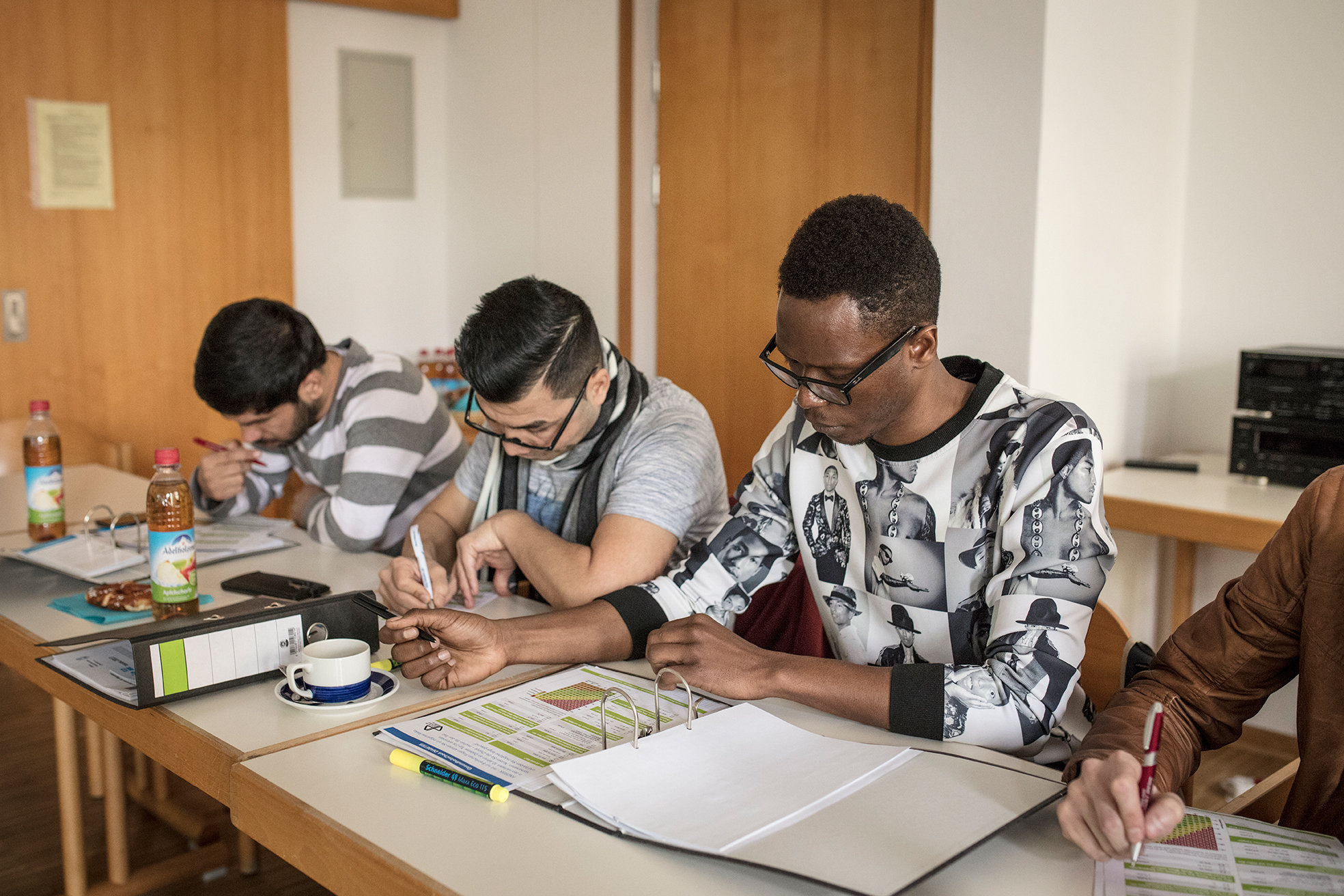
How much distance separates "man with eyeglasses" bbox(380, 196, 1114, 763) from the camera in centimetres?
127

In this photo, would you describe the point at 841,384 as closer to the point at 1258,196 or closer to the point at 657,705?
the point at 657,705

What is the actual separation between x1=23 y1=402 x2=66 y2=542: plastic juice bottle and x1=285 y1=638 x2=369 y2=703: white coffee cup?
1.15m

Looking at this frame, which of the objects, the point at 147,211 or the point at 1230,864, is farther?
the point at 147,211

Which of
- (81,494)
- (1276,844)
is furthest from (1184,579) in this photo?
(81,494)

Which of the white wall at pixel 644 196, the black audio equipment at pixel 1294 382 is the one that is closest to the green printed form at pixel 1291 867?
the black audio equipment at pixel 1294 382

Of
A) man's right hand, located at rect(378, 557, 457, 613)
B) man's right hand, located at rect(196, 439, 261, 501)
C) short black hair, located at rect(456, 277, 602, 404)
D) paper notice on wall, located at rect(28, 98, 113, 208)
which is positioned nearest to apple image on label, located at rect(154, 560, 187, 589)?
man's right hand, located at rect(378, 557, 457, 613)

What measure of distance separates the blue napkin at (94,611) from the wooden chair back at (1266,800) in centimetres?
156

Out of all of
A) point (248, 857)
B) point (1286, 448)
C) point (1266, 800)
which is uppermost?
point (1286, 448)

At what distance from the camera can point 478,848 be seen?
1.01 m

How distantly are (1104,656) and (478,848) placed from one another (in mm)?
882

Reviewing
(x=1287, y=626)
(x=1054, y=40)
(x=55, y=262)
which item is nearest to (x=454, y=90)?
(x=55, y=262)

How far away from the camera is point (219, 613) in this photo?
164 centimetres

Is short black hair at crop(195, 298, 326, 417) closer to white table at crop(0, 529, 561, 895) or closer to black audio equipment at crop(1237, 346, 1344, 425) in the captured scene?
white table at crop(0, 529, 561, 895)

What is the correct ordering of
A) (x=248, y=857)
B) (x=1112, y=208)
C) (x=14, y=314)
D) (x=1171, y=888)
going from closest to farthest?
(x=1171, y=888), (x=248, y=857), (x=1112, y=208), (x=14, y=314)
